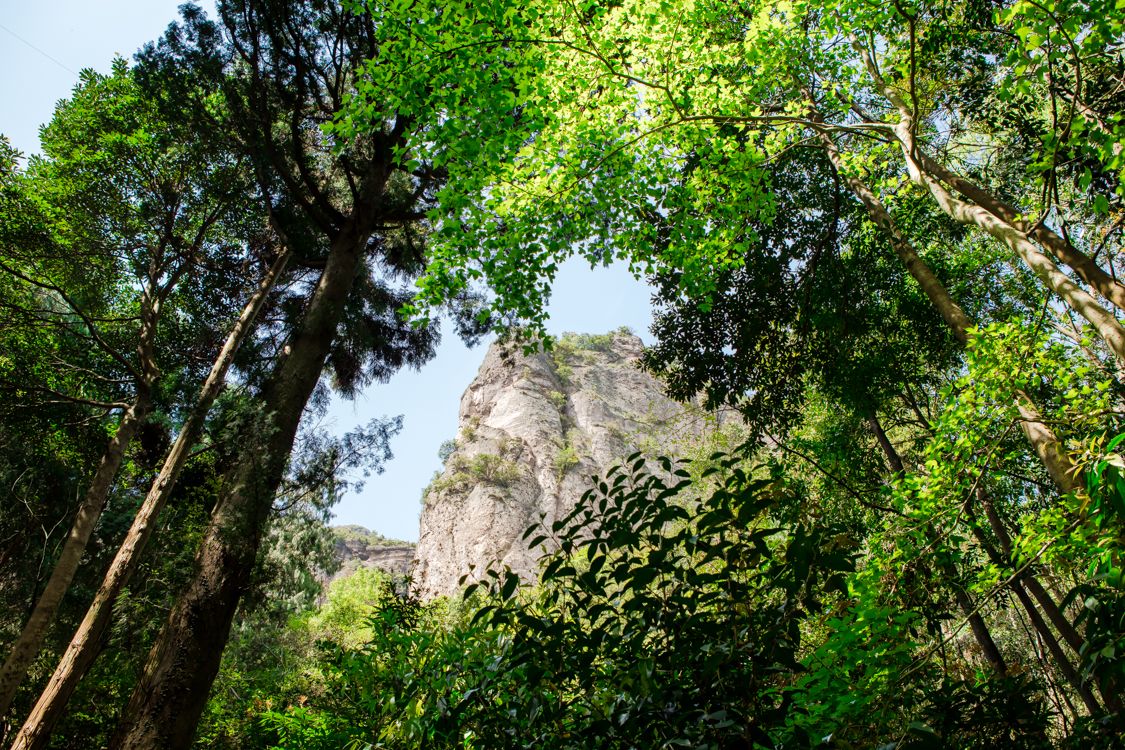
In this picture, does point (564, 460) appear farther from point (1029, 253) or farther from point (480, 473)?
point (1029, 253)

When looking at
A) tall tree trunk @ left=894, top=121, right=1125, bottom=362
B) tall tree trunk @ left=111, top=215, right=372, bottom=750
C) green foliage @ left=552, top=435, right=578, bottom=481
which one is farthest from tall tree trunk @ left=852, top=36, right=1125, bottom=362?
green foliage @ left=552, top=435, right=578, bottom=481

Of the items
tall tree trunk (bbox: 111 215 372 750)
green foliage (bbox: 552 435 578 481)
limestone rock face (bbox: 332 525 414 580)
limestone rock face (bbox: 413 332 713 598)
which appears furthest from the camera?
limestone rock face (bbox: 332 525 414 580)

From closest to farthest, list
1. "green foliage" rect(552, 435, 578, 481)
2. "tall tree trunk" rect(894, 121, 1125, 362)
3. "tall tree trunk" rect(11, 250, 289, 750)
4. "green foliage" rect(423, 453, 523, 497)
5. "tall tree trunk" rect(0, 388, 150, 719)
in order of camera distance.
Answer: "tall tree trunk" rect(894, 121, 1125, 362) < "tall tree trunk" rect(11, 250, 289, 750) < "tall tree trunk" rect(0, 388, 150, 719) < "green foliage" rect(423, 453, 523, 497) < "green foliage" rect(552, 435, 578, 481)

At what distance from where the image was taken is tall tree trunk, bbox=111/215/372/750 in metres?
4.14

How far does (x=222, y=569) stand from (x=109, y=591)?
306cm

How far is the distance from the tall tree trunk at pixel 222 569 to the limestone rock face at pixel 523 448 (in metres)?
24.6

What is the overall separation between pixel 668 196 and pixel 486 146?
150 centimetres

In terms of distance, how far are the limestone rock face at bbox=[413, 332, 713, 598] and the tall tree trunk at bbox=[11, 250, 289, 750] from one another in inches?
896

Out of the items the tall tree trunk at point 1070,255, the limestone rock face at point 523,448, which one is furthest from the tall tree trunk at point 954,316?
the limestone rock face at point 523,448

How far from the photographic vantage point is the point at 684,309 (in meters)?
8.39

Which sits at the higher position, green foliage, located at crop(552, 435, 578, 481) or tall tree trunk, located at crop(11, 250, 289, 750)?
green foliage, located at crop(552, 435, 578, 481)

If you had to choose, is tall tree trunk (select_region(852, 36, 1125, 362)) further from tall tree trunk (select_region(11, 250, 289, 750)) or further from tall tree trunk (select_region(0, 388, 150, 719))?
tall tree trunk (select_region(0, 388, 150, 719))

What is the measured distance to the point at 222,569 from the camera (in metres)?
4.77

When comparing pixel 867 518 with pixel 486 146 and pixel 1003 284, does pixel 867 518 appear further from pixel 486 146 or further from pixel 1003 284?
pixel 486 146
